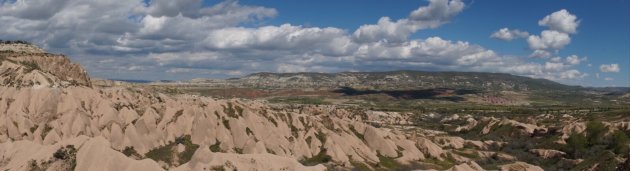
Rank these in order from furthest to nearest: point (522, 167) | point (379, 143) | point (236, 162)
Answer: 1. point (379, 143)
2. point (522, 167)
3. point (236, 162)

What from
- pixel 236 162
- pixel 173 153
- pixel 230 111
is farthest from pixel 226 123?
pixel 236 162

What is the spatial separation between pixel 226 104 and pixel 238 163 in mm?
80377

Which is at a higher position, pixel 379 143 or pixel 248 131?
pixel 248 131

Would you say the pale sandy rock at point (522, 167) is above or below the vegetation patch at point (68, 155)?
below

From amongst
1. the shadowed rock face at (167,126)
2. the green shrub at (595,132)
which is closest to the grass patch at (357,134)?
the shadowed rock face at (167,126)

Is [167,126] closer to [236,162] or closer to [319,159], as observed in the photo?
[319,159]

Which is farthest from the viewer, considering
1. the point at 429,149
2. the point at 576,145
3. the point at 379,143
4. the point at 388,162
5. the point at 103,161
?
the point at 576,145

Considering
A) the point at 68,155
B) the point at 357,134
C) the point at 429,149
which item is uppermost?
the point at 68,155

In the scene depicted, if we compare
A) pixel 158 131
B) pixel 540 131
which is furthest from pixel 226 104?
pixel 540 131

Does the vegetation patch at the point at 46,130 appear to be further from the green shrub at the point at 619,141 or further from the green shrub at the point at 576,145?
the green shrub at the point at 619,141

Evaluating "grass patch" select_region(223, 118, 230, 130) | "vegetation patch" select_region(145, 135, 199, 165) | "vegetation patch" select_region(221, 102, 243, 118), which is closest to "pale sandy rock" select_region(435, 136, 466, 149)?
"vegetation patch" select_region(221, 102, 243, 118)

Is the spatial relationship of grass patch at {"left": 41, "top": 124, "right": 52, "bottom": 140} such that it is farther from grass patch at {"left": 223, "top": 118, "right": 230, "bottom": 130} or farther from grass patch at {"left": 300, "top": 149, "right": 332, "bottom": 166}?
grass patch at {"left": 300, "top": 149, "right": 332, "bottom": 166}

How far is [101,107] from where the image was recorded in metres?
124

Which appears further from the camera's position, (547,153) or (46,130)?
(547,153)
